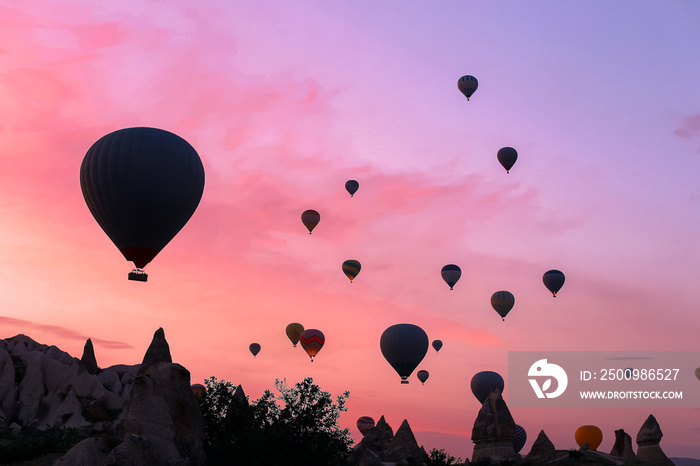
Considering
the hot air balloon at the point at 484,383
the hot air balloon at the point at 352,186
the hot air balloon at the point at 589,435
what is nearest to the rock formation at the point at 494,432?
the hot air balloon at the point at 484,383

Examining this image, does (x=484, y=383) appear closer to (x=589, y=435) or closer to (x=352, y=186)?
(x=589, y=435)

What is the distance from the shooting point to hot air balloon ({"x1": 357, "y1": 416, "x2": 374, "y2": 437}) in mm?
106688

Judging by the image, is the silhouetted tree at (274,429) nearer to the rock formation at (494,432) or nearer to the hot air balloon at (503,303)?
the rock formation at (494,432)

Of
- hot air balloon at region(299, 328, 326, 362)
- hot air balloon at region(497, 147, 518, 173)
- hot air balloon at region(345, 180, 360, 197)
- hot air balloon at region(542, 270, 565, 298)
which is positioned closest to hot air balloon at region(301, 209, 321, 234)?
hot air balloon at region(345, 180, 360, 197)

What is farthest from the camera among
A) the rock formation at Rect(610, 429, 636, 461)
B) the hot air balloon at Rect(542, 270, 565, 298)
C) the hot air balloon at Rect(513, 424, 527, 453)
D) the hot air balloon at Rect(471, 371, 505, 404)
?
the hot air balloon at Rect(513, 424, 527, 453)

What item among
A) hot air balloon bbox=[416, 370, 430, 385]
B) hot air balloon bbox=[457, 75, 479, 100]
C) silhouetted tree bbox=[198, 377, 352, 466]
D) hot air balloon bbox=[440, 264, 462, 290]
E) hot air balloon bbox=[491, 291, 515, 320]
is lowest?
silhouetted tree bbox=[198, 377, 352, 466]

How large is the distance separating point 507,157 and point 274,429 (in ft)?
177

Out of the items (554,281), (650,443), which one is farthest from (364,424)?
(650,443)

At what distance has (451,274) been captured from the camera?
9069 centimetres

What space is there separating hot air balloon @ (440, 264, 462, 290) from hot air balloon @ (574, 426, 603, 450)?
2827 cm

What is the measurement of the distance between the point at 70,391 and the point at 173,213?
92360 mm

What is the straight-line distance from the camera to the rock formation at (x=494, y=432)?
55438 millimetres

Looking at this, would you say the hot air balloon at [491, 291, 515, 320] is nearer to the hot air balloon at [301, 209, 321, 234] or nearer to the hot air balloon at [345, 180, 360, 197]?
the hot air balloon at [345, 180, 360, 197]

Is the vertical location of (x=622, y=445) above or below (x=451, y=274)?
below
